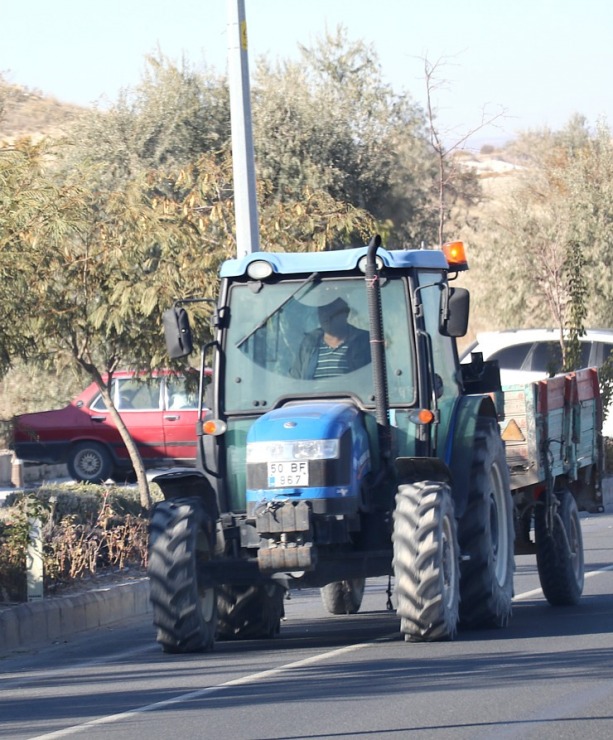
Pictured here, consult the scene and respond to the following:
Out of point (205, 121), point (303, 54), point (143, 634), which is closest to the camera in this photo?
point (143, 634)

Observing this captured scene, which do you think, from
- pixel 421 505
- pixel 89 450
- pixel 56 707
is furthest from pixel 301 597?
pixel 89 450

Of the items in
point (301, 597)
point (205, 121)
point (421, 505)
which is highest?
point (205, 121)

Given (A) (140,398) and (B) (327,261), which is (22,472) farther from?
(B) (327,261)

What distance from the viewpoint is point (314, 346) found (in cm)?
969

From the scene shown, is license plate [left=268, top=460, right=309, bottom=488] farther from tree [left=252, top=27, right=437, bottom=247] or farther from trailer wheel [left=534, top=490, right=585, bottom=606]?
tree [left=252, top=27, right=437, bottom=247]

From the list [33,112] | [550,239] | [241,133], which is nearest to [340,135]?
[550,239]

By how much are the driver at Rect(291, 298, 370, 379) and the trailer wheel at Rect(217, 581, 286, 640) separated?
5.00ft

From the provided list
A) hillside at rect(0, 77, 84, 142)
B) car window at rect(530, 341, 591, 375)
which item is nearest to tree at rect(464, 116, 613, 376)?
car window at rect(530, 341, 591, 375)

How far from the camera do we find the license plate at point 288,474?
889 centimetres

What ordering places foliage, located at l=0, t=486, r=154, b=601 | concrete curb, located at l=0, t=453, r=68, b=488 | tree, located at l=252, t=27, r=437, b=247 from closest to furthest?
foliage, located at l=0, t=486, r=154, b=601, concrete curb, located at l=0, t=453, r=68, b=488, tree, located at l=252, t=27, r=437, b=247

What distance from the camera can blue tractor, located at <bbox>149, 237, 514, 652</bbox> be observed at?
8883mm

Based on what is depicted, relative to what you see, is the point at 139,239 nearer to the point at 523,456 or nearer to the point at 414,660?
the point at 523,456

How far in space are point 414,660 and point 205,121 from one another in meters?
24.5

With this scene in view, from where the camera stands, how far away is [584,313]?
2327 centimetres
